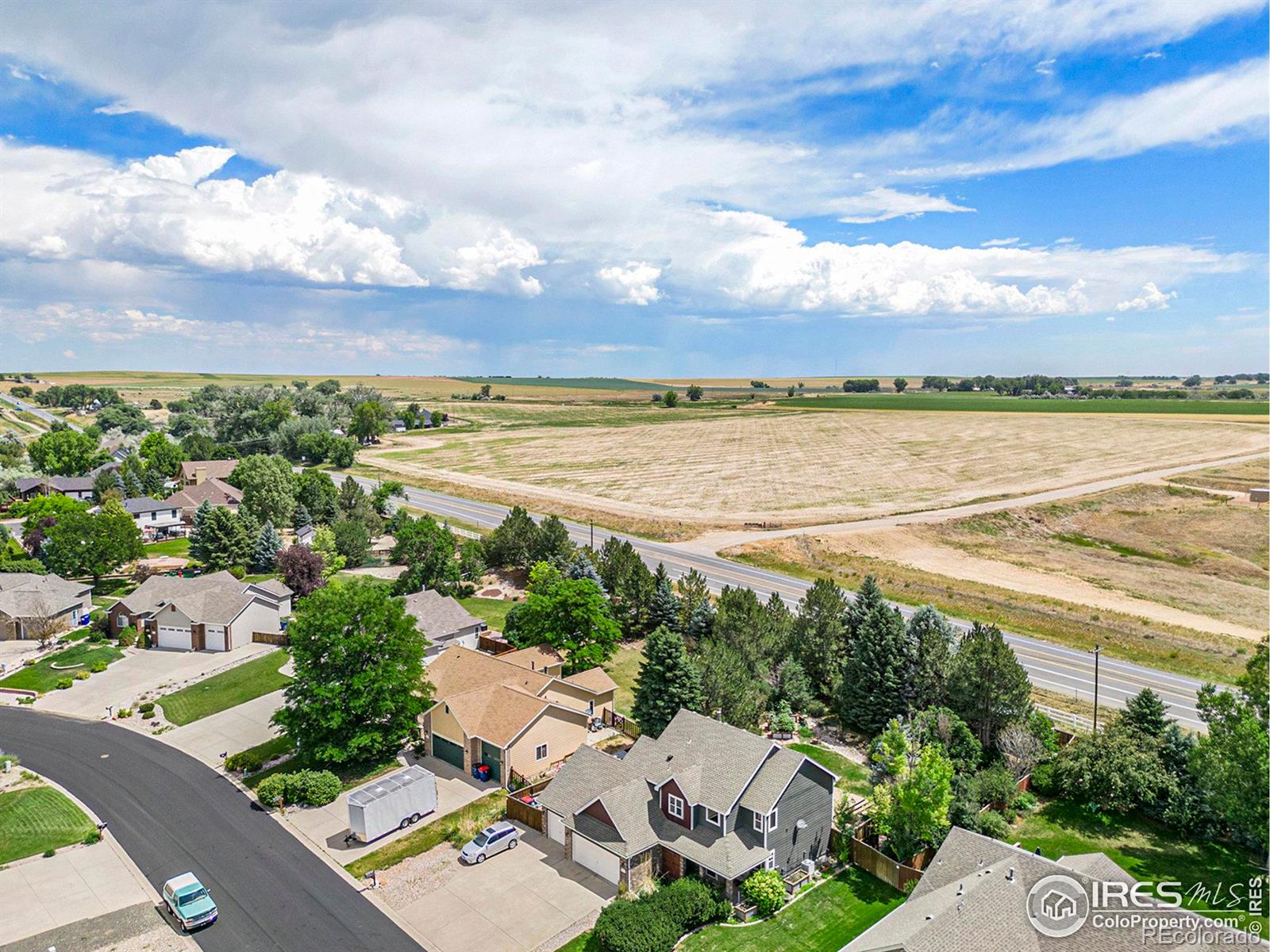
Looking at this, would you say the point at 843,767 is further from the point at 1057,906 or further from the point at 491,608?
the point at 491,608

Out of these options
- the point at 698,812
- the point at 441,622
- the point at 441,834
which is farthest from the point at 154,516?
the point at 698,812

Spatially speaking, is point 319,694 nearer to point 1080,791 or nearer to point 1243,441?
point 1080,791

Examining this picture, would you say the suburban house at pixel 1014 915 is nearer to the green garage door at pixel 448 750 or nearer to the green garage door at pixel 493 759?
the green garage door at pixel 493 759

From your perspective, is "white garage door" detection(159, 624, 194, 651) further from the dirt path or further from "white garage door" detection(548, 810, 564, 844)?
the dirt path

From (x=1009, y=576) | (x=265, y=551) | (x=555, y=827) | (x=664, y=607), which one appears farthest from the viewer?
(x=265, y=551)
